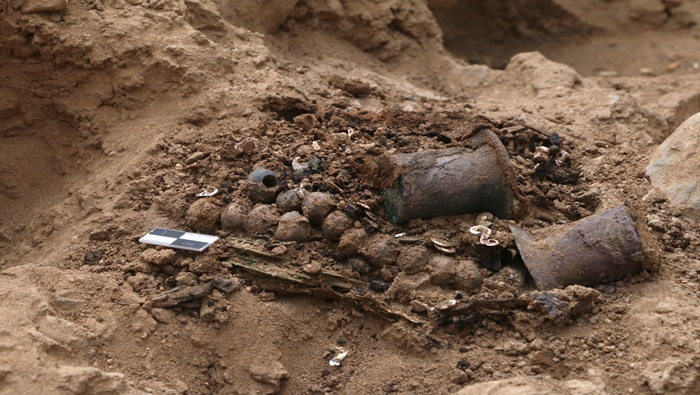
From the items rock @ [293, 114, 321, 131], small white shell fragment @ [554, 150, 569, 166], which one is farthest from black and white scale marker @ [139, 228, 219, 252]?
small white shell fragment @ [554, 150, 569, 166]

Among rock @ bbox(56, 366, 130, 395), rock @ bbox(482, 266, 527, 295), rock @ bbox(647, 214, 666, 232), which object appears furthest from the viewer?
rock @ bbox(647, 214, 666, 232)

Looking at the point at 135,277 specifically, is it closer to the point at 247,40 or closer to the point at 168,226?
the point at 168,226

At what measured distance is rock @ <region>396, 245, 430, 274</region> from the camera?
12.4ft

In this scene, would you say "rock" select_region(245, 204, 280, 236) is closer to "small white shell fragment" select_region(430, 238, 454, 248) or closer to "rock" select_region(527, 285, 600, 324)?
"small white shell fragment" select_region(430, 238, 454, 248)

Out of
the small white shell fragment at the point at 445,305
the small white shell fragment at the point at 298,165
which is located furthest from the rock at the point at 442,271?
the small white shell fragment at the point at 298,165

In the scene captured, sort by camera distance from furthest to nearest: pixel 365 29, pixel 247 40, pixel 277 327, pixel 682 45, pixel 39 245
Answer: pixel 682 45 → pixel 365 29 → pixel 247 40 → pixel 39 245 → pixel 277 327

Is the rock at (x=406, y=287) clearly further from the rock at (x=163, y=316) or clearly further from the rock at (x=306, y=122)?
the rock at (x=306, y=122)

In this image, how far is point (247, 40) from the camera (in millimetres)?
5125

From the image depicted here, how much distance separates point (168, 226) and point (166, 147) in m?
0.53

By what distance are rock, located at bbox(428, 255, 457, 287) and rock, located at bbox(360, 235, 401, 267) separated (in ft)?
0.52

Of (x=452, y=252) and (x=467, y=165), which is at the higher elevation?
(x=467, y=165)

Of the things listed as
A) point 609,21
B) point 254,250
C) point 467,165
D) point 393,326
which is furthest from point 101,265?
point 609,21

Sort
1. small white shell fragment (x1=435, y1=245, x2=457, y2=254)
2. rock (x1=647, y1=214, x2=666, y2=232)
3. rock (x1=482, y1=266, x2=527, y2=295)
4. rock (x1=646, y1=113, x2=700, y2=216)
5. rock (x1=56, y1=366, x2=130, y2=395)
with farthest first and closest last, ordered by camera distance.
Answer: rock (x1=646, y1=113, x2=700, y2=216)
rock (x1=647, y1=214, x2=666, y2=232)
small white shell fragment (x1=435, y1=245, x2=457, y2=254)
rock (x1=482, y1=266, x2=527, y2=295)
rock (x1=56, y1=366, x2=130, y2=395)

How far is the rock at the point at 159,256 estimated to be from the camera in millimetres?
3793
